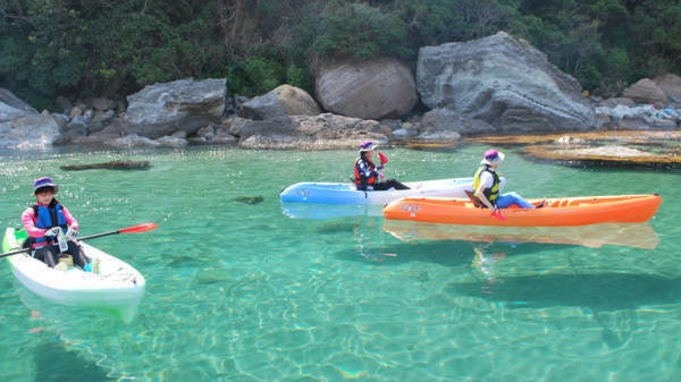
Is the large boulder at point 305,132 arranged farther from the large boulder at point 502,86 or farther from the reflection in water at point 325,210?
the reflection in water at point 325,210

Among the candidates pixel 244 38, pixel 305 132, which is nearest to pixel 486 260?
pixel 305 132

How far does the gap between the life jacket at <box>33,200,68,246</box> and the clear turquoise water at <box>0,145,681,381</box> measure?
521 millimetres

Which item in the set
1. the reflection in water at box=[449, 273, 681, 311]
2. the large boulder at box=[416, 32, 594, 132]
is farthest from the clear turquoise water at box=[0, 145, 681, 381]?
the large boulder at box=[416, 32, 594, 132]

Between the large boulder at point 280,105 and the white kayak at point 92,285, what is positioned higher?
the large boulder at point 280,105

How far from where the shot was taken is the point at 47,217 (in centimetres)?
527

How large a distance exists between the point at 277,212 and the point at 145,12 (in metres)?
17.3

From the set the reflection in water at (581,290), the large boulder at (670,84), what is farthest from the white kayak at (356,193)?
the large boulder at (670,84)

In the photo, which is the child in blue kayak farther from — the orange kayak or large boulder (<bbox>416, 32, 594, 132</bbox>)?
large boulder (<bbox>416, 32, 594, 132</bbox>)

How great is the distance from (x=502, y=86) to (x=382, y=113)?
4.70 metres

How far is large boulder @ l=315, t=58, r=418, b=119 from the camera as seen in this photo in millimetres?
20875

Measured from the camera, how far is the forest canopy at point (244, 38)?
21.0 metres

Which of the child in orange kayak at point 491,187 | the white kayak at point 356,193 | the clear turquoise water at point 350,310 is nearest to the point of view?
the clear turquoise water at point 350,310

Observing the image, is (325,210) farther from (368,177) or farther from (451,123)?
(451,123)

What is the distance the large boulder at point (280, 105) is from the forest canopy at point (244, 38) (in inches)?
82.1
